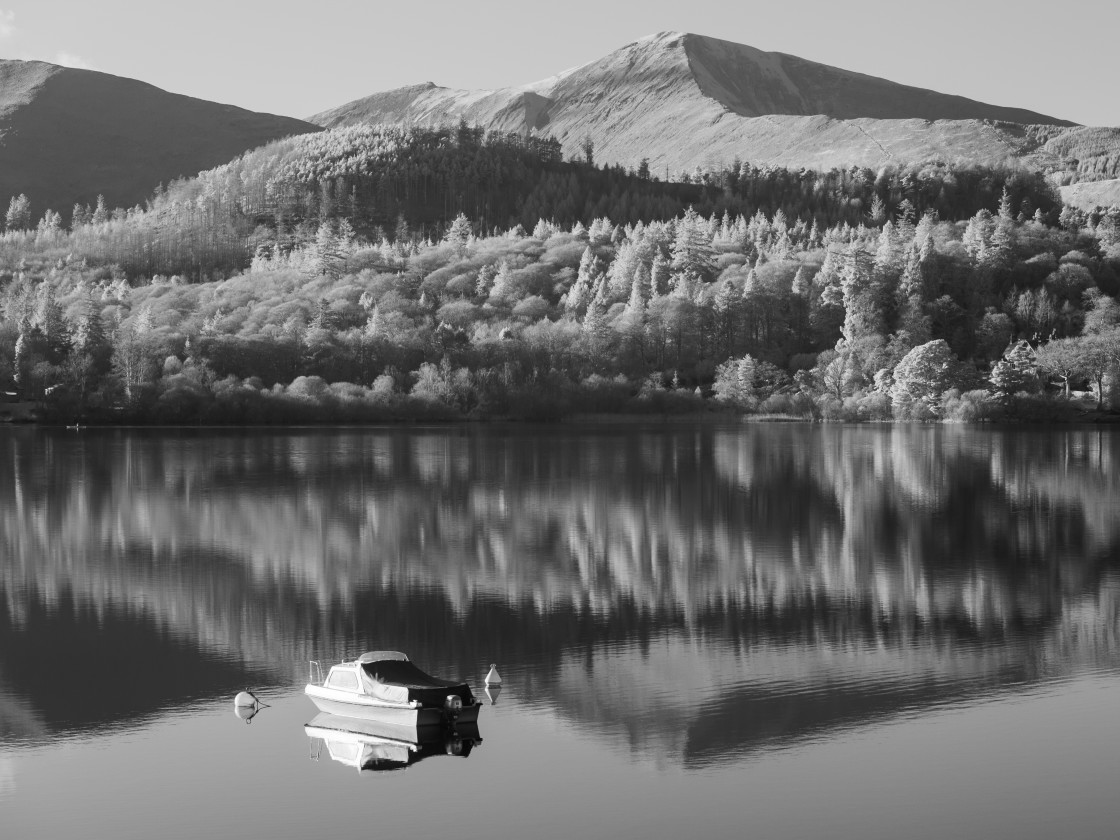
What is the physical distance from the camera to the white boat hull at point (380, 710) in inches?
973

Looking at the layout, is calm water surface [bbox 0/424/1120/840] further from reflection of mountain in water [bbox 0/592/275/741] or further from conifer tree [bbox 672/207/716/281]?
conifer tree [bbox 672/207/716/281]

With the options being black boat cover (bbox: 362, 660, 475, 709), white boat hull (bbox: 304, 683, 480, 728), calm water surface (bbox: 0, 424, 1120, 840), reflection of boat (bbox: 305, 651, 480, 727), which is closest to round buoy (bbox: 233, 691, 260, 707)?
calm water surface (bbox: 0, 424, 1120, 840)

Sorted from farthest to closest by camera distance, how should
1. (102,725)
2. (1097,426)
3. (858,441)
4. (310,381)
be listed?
(310,381) → (1097,426) → (858,441) → (102,725)

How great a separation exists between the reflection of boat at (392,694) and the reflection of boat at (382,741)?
0.15 m

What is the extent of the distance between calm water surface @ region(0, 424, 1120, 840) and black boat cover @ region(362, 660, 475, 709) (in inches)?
36.0

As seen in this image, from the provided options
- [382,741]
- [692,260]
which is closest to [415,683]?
[382,741]

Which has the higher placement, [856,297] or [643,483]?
[856,297]

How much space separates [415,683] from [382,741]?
1270 millimetres

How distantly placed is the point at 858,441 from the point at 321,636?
82.2 metres

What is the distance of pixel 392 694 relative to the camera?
25.1 metres

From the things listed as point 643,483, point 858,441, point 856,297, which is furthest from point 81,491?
point 856,297

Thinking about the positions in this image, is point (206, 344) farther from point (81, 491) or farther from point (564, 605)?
point (564, 605)

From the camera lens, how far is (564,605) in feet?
121

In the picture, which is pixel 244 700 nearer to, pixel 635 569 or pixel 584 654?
pixel 584 654
